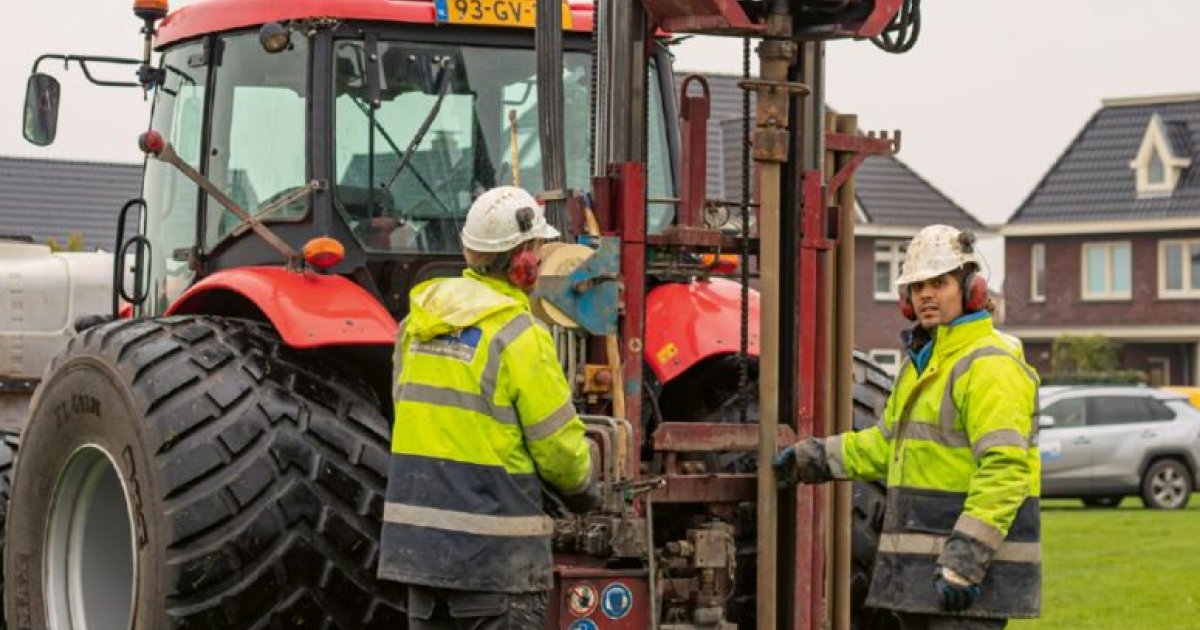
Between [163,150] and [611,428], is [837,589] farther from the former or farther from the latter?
[163,150]

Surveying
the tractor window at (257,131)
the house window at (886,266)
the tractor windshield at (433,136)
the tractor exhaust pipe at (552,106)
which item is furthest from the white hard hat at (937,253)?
the house window at (886,266)

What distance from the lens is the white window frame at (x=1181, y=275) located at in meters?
62.2

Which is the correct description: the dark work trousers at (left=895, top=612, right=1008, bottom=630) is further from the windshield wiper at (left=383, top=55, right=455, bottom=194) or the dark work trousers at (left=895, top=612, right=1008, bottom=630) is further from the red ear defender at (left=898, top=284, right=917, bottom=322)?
the windshield wiper at (left=383, top=55, right=455, bottom=194)

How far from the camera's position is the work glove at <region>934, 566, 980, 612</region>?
23.2ft

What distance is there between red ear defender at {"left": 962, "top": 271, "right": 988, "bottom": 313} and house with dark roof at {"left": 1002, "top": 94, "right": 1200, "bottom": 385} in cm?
5613

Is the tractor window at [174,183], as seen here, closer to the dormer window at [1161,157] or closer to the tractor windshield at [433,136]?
the tractor windshield at [433,136]

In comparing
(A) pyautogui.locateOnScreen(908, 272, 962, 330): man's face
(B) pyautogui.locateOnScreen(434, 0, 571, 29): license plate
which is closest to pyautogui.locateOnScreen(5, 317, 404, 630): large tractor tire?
(B) pyautogui.locateOnScreen(434, 0, 571, 29): license plate

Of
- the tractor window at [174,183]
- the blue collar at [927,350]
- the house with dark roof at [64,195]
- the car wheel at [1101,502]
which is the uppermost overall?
the house with dark roof at [64,195]

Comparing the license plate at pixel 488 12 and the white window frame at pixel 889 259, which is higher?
the white window frame at pixel 889 259

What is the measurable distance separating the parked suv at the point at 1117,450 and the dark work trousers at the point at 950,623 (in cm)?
2135

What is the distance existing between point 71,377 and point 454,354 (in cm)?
205

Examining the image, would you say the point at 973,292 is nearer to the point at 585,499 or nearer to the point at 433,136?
the point at 585,499

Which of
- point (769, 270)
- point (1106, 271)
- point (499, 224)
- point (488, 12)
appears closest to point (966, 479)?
point (769, 270)

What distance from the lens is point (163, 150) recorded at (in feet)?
28.4
